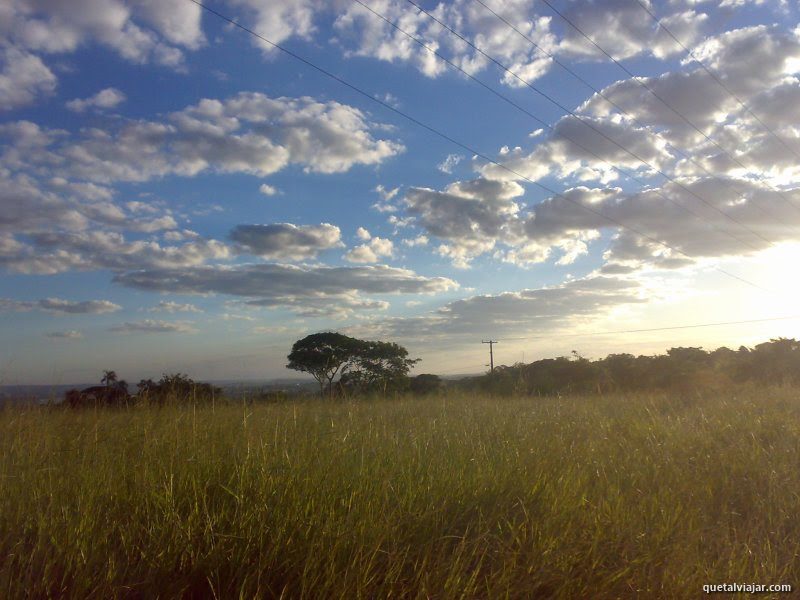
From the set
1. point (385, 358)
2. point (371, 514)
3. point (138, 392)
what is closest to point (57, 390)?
point (138, 392)

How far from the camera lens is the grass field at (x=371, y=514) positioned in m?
3.58

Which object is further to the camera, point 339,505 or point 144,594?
point 339,505

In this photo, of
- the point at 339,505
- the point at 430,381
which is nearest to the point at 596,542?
the point at 339,505

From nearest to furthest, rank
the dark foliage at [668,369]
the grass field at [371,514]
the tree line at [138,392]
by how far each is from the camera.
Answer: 1. the grass field at [371,514]
2. the tree line at [138,392]
3. the dark foliage at [668,369]

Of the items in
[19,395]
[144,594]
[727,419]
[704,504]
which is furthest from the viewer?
[727,419]

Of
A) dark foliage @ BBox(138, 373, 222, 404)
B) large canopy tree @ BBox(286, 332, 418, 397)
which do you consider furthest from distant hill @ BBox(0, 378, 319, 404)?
large canopy tree @ BBox(286, 332, 418, 397)

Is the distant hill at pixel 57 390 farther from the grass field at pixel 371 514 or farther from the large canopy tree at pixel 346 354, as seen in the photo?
the large canopy tree at pixel 346 354

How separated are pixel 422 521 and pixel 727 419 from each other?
7857 mm

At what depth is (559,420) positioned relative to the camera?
9438mm

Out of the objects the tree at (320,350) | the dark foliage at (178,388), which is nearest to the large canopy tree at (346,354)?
the tree at (320,350)

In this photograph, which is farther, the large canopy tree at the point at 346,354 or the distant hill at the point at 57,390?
the large canopy tree at the point at 346,354

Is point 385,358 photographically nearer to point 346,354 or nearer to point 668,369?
point 346,354

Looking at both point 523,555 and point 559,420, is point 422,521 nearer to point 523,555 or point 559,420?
point 523,555

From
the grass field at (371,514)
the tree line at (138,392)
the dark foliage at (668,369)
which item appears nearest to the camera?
the grass field at (371,514)
